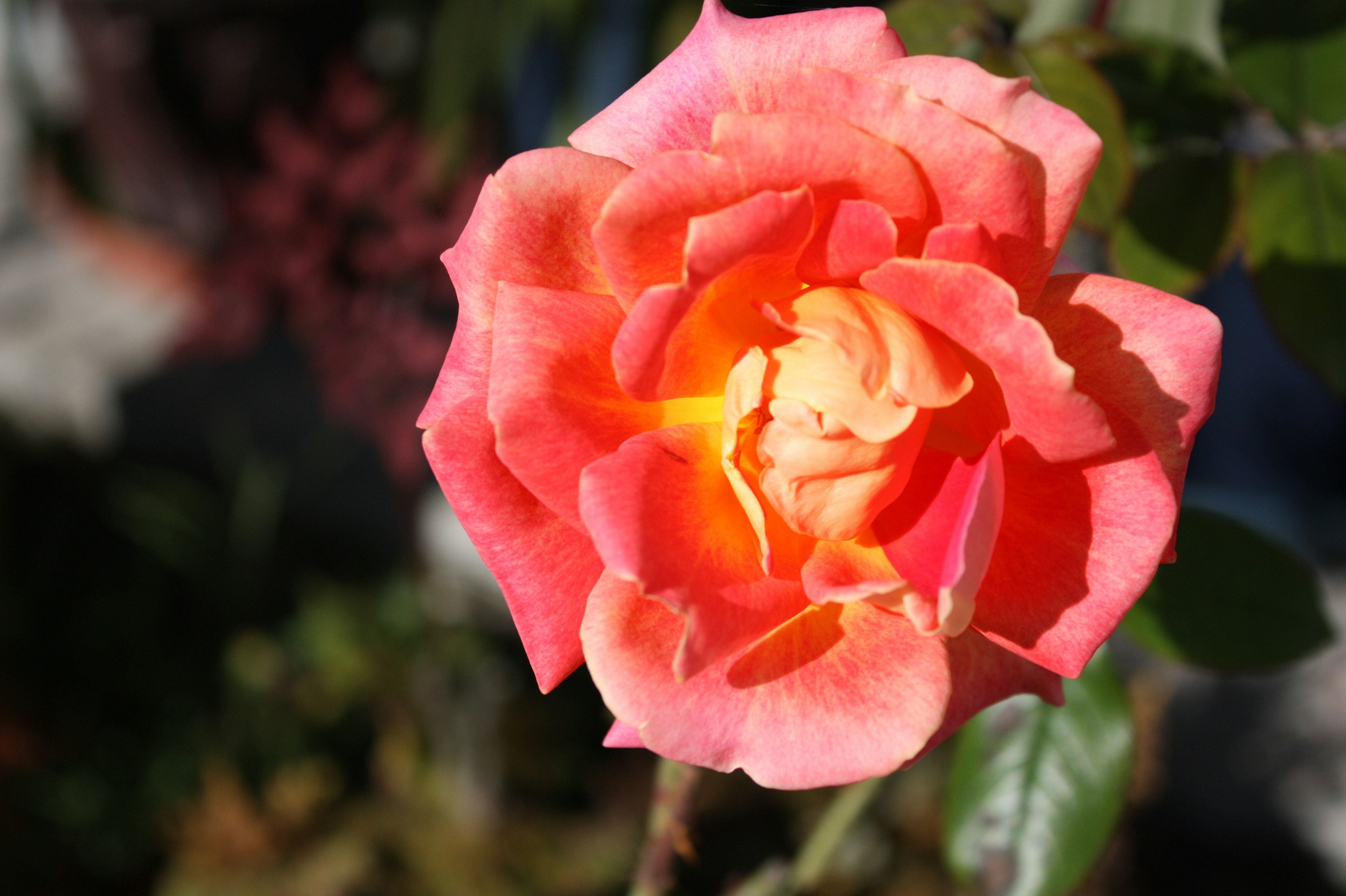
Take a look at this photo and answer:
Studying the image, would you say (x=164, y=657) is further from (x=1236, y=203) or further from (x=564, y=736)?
(x=1236, y=203)

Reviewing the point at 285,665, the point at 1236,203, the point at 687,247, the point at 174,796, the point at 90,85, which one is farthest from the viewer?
the point at 90,85

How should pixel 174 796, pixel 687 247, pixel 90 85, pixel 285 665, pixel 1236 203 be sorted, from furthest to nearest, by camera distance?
pixel 90 85, pixel 285 665, pixel 174 796, pixel 1236 203, pixel 687 247

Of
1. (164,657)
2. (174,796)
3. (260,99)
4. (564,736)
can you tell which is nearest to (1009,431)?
(564,736)

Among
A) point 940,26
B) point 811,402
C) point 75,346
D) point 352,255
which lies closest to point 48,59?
point 75,346

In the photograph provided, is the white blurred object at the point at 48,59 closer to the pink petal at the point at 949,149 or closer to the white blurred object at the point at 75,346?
the white blurred object at the point at 75,346

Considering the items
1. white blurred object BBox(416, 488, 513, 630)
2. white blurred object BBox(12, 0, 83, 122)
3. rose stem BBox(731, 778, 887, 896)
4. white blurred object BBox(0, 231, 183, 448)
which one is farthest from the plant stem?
white blurred object BBox(12, 0, 83, 122)

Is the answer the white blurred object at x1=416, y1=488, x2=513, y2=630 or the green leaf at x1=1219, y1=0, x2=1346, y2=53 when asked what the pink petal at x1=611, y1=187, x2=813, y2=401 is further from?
the white blurred object at x1=416, y1=488, x2=513, y2=630

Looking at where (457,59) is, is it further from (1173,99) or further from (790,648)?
(790,648)

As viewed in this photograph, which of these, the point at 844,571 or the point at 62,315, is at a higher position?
the point at 844,571
